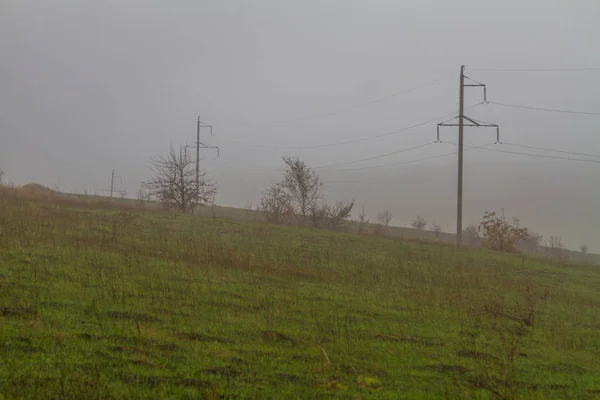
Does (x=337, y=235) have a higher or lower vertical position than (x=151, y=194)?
lower

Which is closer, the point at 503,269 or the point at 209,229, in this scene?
the point at 503,269

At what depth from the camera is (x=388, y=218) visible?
6781cm

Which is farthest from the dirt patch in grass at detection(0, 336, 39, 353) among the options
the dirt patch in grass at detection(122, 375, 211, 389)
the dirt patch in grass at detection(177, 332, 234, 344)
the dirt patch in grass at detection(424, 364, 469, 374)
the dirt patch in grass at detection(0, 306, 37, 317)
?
the dirt patch in grass at detection(424, 364, 469, 374)

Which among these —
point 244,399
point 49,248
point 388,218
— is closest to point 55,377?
point 244,399

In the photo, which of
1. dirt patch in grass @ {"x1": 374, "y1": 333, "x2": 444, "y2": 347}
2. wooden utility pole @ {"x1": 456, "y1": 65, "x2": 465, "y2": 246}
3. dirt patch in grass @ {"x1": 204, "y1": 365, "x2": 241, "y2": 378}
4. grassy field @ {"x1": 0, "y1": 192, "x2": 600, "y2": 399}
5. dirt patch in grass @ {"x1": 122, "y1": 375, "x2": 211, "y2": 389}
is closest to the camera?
dirt patch in grass @ {"x1": 122, "y1": 375, "x2": 211, "y2": 389}

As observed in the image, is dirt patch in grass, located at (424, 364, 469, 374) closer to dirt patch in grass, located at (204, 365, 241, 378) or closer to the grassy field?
the grassy field

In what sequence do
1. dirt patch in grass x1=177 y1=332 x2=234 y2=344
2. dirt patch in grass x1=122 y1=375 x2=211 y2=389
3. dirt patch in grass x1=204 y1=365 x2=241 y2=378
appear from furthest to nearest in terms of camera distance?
dirt patch in grass x1=177 y1=332 x2=234 y2=344 < dirt patch in grass x1=204 y1=365 x2=241 y2=378 < dirt patch in grass x1=122 y1=375 x2=211 y2=389

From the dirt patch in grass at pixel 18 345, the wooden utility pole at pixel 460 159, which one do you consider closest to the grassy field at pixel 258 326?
the dirt patch in grass at pixel 18 345

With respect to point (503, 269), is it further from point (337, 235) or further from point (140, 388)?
point (140, 388)

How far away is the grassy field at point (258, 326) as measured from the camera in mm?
6121

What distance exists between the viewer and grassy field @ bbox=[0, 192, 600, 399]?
20.1 feet

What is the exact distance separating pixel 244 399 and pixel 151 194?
38.6 meters

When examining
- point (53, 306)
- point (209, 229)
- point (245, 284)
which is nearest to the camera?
point (53, 306)

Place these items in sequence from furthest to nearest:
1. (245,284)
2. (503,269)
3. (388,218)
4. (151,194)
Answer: (388,218) → (151,194) → (503,269) → (245,284)
